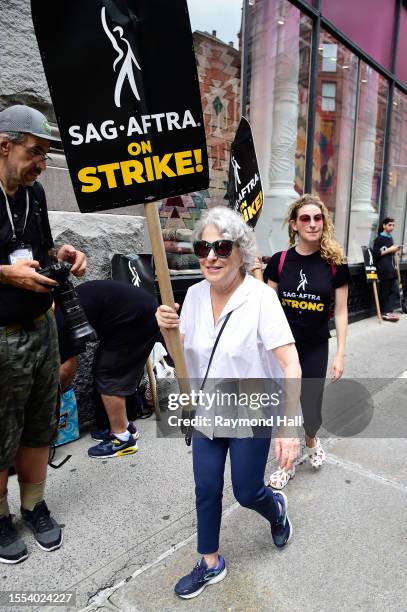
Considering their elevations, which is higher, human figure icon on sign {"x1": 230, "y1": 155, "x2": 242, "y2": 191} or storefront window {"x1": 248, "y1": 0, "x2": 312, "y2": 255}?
storefront window {"x1": 248, "y1": 0, "x2": 312, "y2": 255}

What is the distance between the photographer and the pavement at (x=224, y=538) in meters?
2.09

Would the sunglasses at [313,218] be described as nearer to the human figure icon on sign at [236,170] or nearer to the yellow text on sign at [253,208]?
the yellow text on sign at [253,208]

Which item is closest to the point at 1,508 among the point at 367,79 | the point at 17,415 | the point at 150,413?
the point at 17,415

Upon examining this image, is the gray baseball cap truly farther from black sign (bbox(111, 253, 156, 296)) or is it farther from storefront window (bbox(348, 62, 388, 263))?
storefront window (bbox(348, 62, 388, 263))

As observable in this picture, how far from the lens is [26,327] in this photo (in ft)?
7.37

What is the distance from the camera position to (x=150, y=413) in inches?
160

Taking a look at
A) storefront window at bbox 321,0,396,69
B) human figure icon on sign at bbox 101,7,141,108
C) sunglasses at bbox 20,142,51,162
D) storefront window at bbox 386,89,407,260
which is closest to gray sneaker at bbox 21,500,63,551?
sunglasses at bbox 20,142,51,162

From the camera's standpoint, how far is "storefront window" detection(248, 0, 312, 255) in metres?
6.66

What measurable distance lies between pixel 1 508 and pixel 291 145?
6362 millimetres

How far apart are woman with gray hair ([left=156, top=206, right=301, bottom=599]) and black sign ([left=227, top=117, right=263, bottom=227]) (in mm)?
1446

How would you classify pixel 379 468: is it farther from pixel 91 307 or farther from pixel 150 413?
pixel 91 307

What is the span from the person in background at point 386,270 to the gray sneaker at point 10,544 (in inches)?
294

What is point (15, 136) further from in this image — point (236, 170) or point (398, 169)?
point (398, 169)

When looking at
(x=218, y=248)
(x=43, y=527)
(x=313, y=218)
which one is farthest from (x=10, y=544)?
(x=313, y=218)
